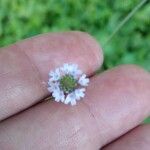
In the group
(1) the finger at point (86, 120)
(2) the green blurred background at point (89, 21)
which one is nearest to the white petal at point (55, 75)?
(1) the finger at point (86, 120)

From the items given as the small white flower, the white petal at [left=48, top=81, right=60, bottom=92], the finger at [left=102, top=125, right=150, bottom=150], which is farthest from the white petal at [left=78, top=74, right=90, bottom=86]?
the finger at [left=102, top=125, right=150, bottom=150]

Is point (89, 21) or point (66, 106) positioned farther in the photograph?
point (89, 21)

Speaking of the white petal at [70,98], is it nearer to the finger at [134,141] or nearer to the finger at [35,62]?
the finger at [35,62]

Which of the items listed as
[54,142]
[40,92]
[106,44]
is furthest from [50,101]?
[106,44]

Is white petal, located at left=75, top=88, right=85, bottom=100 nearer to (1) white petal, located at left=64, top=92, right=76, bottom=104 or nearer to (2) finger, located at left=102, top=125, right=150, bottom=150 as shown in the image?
(1) white petal, located at left=64, top=92, right=76, bottom=104

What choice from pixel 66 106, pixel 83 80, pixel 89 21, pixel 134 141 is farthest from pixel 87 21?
pixel 134 141

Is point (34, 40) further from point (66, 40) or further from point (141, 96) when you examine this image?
point (141, 96)

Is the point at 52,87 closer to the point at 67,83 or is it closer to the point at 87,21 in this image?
the point at 67,83
